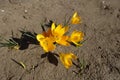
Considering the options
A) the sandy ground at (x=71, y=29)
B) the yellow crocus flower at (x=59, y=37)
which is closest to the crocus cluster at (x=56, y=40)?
the yellow crocus flower at (x=59, y=37)

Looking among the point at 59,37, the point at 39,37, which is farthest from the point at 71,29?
the point at 39,37

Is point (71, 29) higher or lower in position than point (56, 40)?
lower

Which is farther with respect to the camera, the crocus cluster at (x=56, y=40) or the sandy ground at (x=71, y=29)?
the sandy ground at (x=71, y=29)

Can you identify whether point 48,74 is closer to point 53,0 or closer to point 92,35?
point 92,35

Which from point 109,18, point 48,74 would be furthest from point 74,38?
point 109,18

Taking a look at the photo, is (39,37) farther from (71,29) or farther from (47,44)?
(71,29)

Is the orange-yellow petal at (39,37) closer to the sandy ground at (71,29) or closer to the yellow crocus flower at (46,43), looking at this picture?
the yellow crocus flower at (46,43)

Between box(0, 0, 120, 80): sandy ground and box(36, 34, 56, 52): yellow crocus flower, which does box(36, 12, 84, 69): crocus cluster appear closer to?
box(36, 34, 56, 52): yellow crocus flower

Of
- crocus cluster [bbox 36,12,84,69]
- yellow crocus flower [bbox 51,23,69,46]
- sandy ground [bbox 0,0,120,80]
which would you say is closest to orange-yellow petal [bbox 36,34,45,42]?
crocus cluster [bbox 36,12,84,69]
